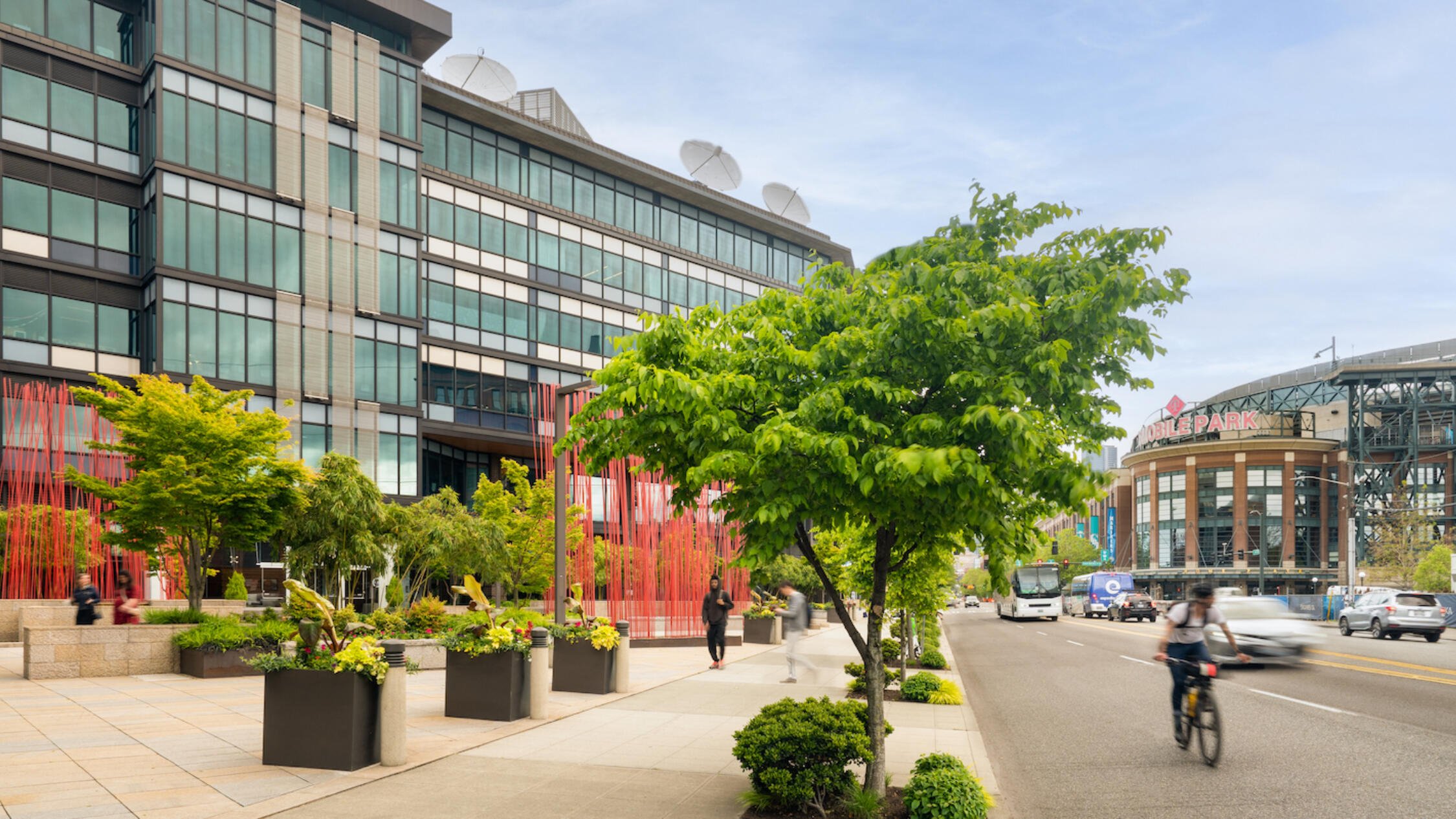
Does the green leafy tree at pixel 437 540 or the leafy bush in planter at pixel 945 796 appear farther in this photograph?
the green leafy tree at pixel 437 540

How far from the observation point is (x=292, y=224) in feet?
132

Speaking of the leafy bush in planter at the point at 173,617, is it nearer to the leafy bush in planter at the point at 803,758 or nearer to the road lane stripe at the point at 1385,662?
the leafy bush in planter at the point at 803,758

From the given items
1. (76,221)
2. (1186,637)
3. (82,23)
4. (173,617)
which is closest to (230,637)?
(173,617)

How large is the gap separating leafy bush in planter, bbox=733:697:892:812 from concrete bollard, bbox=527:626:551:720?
5416mm

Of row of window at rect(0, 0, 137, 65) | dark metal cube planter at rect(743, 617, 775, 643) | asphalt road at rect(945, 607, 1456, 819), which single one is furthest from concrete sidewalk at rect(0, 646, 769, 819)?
row of window at rect(0, 0, 137, 65)

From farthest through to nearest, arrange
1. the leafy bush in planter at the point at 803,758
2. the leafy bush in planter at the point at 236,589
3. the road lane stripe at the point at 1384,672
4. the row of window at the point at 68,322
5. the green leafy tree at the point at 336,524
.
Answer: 1. the row of window at the point at 68,322
2. the leafy bush in planter at the point at 236,589
3. the green leafy tree at the point at 336,524
4. the road lane stripe at the point at 1384,672
5. the leafy bush in planter at the point at 803,758

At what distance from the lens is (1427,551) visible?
66.1m

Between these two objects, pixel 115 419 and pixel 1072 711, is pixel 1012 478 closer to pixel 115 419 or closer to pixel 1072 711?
pixel 1072 711

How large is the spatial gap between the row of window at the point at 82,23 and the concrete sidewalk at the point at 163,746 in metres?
28.5

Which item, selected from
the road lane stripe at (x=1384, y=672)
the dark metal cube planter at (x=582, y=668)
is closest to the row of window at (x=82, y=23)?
the dark metal cube planter at (x=582, y=668)

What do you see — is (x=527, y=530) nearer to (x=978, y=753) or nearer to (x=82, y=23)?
(x=82, y=23)

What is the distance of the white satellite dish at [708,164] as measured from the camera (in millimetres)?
63312

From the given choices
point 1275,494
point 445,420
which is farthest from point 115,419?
point 1275,494

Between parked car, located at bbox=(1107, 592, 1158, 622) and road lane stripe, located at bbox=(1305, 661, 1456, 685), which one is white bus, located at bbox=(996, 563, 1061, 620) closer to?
parked car, located at bbox=(1107, 592, 1158, 622)
